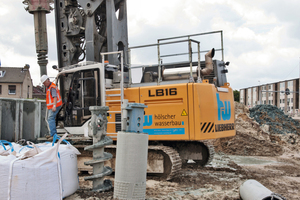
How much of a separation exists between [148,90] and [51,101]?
7.43 feet

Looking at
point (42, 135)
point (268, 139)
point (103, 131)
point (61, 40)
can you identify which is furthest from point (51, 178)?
point (268, 139)

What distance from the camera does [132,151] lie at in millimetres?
4523

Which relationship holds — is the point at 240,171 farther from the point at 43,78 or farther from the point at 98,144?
the point at 43,78

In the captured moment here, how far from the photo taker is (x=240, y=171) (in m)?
7.73

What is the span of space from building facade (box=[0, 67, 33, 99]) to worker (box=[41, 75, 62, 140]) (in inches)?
1706

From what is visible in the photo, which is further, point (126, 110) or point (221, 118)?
point (221, 118)

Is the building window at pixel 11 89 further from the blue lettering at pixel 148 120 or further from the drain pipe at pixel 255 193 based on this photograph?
the drain pipe at pixel 255 193

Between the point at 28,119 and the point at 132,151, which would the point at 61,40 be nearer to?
the point at 28,119

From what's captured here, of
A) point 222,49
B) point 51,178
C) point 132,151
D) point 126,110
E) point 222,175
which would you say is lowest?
point 222,175

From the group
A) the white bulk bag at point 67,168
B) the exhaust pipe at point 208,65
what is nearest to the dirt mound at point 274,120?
the exhaust pipe at point 208,65

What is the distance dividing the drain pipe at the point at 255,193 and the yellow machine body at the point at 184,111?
1428 millimetres

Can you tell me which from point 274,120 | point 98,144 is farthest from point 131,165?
point 274,120

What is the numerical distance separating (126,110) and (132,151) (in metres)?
0.65

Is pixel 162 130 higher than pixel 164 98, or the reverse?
pixel 164 98
